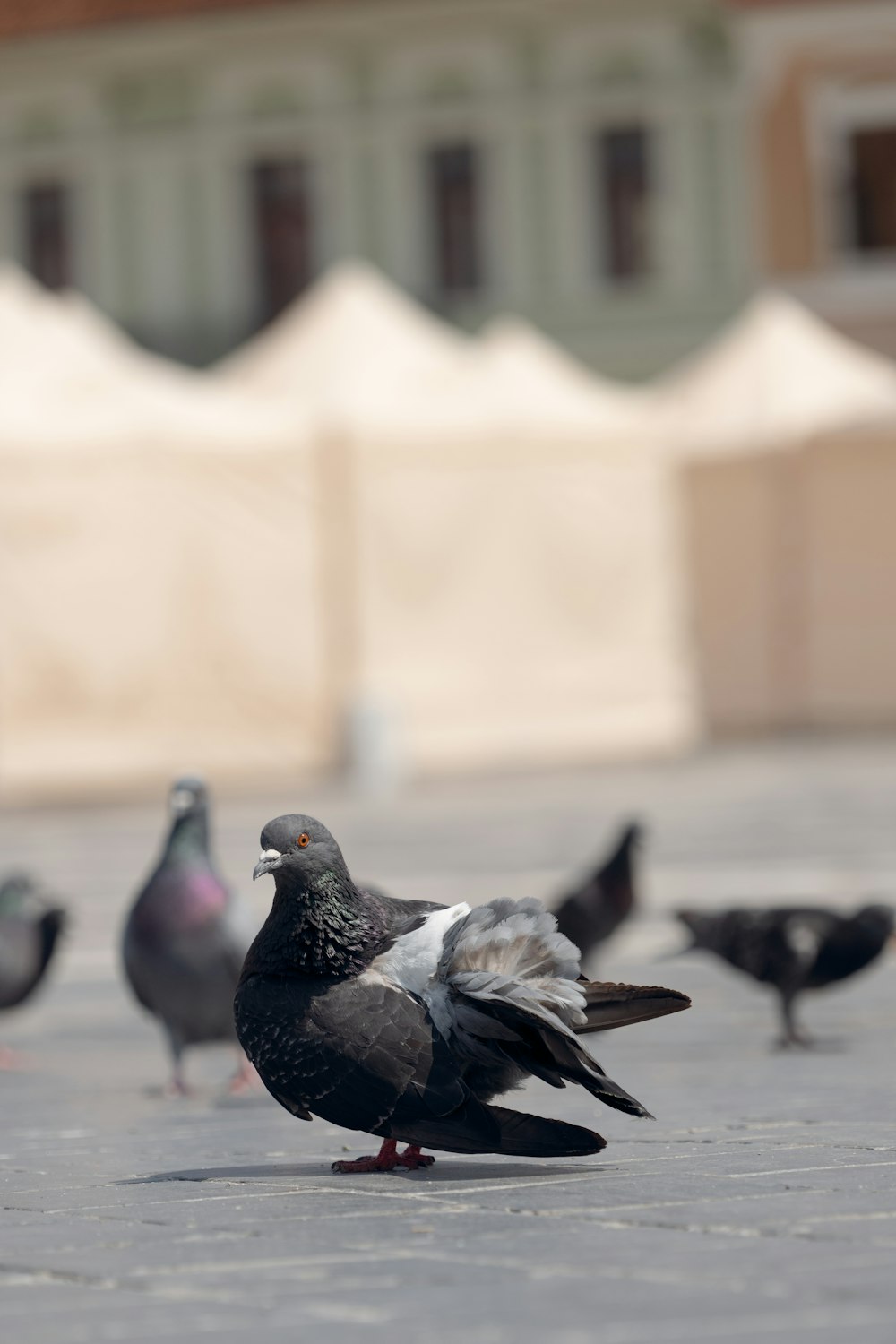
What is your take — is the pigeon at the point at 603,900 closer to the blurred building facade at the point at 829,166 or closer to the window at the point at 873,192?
the blurred building facade at the point at 829,166

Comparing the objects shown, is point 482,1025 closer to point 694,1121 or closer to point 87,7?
point 694,1121

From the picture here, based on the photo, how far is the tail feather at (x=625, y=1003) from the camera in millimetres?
5145

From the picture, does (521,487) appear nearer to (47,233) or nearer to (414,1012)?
(47,233)

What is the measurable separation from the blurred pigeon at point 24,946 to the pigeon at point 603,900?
1.66 metres

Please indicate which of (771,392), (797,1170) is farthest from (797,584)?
(797,1170)

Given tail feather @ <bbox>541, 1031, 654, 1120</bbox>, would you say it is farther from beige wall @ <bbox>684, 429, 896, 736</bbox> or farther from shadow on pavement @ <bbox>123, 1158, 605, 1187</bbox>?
beige wall @ <bbox>684, 429, 896, 736</bbox>

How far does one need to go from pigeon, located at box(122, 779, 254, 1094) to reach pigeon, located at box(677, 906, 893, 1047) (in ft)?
5.08

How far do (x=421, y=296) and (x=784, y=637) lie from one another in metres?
7.94

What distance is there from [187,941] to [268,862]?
2.38m

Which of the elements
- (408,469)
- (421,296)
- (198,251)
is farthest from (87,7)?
(408,469)

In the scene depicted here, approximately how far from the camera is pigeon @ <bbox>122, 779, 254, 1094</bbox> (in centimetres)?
762

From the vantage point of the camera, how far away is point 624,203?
30.9m

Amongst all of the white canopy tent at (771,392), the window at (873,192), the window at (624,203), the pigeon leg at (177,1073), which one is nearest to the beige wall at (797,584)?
the white canopy tent at (771,392)

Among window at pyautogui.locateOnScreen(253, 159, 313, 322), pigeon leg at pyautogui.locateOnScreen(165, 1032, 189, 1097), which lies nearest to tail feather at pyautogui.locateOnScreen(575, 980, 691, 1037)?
pigeon leg at pyautogui.locateOnScreen(165, 1032, 189, 1097)
